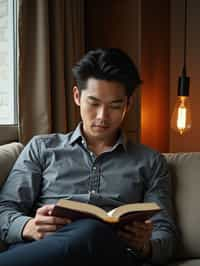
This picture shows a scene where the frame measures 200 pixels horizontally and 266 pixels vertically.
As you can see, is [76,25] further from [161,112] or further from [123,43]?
[161,112]

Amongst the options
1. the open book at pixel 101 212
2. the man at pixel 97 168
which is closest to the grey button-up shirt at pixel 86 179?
the man at pixel 97 168

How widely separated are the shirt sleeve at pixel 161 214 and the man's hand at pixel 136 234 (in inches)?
3.8

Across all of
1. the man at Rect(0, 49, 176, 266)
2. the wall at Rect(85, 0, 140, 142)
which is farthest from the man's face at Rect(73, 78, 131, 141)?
the wall at Rect(85, 0, 140, 142)

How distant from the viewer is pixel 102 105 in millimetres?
1647

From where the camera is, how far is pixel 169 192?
169 cm

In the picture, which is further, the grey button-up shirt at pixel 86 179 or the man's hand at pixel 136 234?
the grey button-up shirt at pixel 86 179

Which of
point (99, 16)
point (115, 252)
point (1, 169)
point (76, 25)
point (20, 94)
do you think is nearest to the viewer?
A: point (115, 252)

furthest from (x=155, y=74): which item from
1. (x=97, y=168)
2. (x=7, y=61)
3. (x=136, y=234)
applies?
(x=136, y=234)

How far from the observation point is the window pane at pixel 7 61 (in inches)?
87.2

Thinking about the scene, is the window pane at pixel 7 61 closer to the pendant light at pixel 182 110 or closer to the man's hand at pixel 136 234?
the pendant light at pixel 182 110

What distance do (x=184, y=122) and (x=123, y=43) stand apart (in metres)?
0.67

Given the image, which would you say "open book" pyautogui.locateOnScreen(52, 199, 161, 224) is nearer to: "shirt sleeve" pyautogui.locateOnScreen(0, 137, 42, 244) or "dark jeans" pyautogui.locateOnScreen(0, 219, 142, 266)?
"dark jeans" pyautogui.locateOnScreen(0, 219, 142, 266)

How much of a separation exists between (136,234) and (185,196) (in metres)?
0.44

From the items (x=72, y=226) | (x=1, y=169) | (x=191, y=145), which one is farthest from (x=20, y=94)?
(x=191, y=145)
